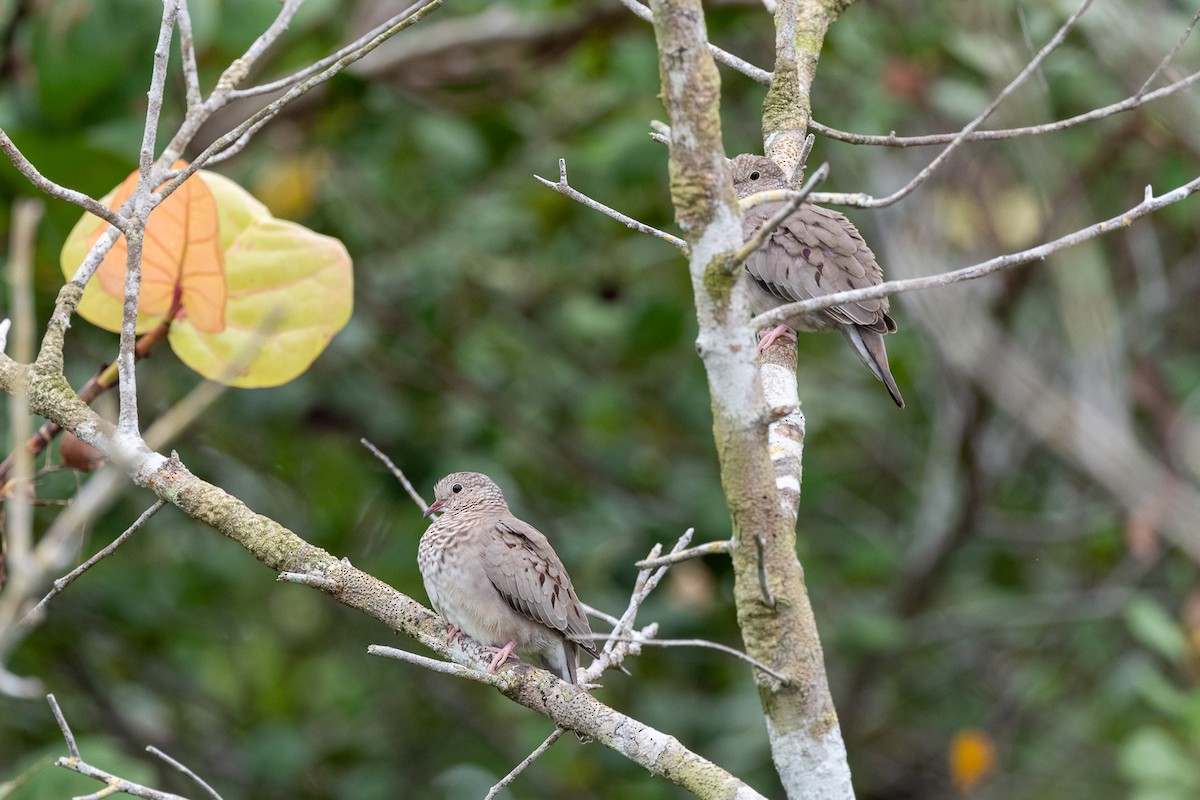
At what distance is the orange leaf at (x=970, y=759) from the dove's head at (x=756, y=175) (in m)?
2.89

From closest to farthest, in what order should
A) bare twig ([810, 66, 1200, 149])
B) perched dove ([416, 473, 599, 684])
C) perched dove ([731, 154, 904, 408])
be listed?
1. bare twig ([810, 66, 1200, 149])
2. perched dove ([416, 473, 599, 684])
3. perched dove ([731, 154, 904, 408])

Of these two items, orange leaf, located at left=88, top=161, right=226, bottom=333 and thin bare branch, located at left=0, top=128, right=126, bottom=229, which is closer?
thin bare branch, located at left=0, top=128, right=126, bottom=229

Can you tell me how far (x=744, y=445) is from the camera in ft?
6.20

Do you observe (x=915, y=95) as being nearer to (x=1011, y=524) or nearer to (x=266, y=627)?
(x=1011, y=524)

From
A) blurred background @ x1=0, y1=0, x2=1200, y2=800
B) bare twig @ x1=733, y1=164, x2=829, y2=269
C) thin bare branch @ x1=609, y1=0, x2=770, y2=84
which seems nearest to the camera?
bare twig @ x1=733, y1=164, x2=829, y2=269

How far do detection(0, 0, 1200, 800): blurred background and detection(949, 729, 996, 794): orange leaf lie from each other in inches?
0.8

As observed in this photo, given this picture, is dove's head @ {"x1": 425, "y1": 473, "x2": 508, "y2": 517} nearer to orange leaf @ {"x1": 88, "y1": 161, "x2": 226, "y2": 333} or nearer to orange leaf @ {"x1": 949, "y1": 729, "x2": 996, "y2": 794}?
orange leaf @ {"x1": 88, "y1": 161, "x2": 226, "y2": 333}

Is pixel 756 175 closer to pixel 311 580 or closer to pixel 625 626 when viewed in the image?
pixel 625 626

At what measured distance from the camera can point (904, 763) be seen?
6836 mm

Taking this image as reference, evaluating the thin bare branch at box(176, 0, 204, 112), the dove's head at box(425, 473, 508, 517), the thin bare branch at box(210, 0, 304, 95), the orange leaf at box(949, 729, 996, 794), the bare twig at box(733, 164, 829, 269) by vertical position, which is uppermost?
the orange leaf at box(949, 729, 996, 794)

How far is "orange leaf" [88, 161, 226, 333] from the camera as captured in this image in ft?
8.20

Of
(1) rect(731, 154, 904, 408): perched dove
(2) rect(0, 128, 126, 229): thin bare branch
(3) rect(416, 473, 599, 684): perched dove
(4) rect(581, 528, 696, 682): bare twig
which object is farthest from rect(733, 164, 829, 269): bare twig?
(1) rect(731, 154, 904, 408): perched dove

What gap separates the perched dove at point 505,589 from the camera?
10.2 ft

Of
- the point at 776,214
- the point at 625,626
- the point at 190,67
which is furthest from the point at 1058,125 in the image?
the point at 190,67
